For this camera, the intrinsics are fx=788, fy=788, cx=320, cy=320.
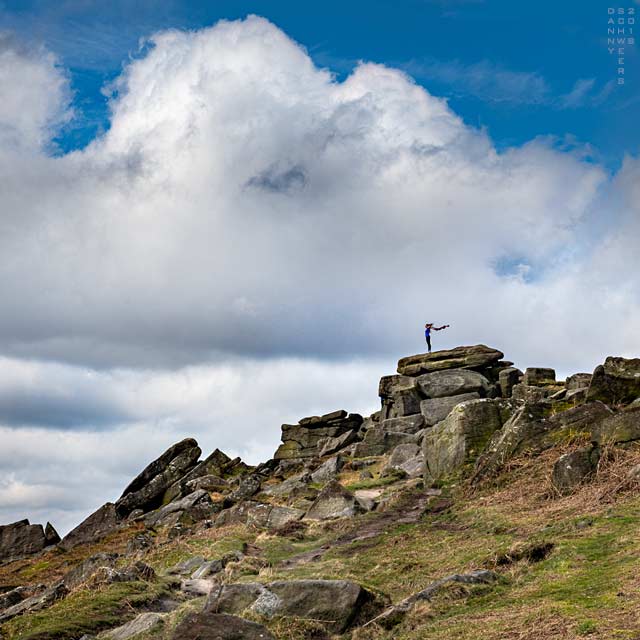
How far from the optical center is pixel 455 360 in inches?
2206

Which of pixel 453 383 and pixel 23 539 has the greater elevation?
pixel 453 383

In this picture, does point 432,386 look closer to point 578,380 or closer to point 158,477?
point 578,380

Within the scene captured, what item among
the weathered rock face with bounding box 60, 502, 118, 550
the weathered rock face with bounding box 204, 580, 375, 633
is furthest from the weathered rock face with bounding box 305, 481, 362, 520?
the weathered rock face with bounding box 60, 502, 118, 550

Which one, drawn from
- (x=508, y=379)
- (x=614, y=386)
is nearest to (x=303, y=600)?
(x=614, y=386)

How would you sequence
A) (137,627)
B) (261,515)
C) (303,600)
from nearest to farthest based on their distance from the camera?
(303,600) < (137,627) < (261,515)

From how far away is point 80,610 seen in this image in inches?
593

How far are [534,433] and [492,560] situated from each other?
958 cm

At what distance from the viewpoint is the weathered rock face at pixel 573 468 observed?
63.8 ft

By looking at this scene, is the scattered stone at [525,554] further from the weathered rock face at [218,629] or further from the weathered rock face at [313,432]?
the weathered rock face at [313,432]

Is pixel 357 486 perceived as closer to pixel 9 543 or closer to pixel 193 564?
pixel 193 564

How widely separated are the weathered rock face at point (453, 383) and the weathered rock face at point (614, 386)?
26627 mm

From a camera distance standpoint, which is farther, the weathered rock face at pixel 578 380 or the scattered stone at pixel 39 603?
the weathered rock face at pixel 578 380

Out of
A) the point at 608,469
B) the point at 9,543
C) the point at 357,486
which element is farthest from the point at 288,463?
the point at 608,469

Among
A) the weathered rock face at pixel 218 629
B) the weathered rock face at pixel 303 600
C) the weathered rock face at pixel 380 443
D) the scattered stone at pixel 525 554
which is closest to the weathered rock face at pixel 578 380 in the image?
Result: the weathered rock face at pixel 380 443
